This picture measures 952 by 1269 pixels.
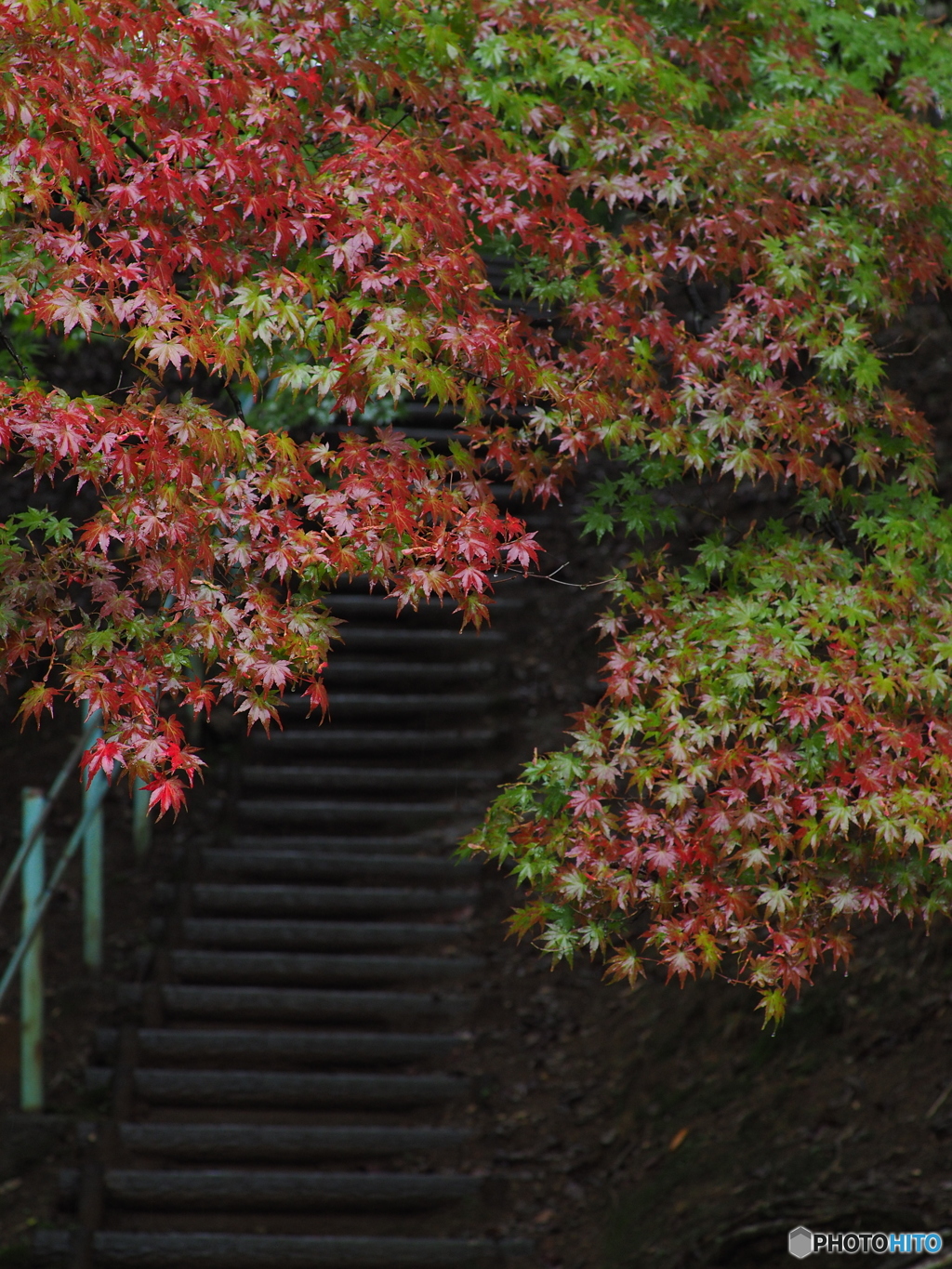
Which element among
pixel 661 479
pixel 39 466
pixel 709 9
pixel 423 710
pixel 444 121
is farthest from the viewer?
pixel 423 710

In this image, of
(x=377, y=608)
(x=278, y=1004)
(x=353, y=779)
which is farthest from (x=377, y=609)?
(x=278, y=1004)

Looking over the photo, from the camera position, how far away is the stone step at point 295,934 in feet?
20.4

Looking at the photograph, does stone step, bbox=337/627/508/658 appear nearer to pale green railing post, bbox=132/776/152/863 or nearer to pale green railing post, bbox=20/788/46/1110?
pale green railing post, bbox=132/776/152/863

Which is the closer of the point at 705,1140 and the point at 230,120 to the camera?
the point at 230,120

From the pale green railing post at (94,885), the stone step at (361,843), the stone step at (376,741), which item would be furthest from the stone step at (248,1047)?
the stone step at (376,741)

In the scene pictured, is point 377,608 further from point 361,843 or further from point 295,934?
point 295,934

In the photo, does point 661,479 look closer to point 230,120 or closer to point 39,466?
point 230,120

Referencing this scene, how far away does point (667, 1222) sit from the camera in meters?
4.75

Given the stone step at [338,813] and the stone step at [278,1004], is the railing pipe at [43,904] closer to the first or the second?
the stone step at [278,1004]

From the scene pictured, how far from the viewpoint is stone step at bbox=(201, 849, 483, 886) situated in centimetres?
666

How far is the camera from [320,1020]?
595cm

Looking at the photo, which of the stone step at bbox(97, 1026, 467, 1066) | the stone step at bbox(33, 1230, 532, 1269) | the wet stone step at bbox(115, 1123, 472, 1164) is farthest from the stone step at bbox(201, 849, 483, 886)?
the stone step at bbox(33, 1230, 532, 1269)

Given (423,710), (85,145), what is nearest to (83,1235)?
(423,710)

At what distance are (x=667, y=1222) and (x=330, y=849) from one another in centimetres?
287
